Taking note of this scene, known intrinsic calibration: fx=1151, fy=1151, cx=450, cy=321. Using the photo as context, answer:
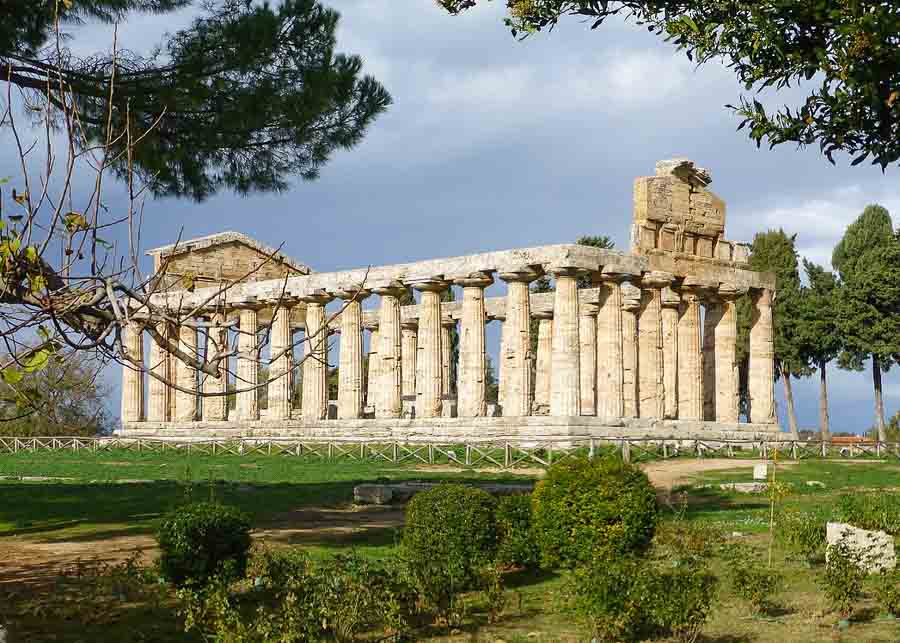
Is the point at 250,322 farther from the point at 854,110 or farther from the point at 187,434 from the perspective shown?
the point at 854,110

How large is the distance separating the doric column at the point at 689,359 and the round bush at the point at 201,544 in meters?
32.6

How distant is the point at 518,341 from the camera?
131 feet

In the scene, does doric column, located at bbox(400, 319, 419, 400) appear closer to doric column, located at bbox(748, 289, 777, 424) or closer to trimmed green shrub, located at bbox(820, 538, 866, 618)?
doric column, located at bbox(748, 289, 777, 424)

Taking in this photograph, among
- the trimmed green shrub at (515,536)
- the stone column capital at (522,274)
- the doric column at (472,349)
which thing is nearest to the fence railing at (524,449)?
the doric column at (472,349)

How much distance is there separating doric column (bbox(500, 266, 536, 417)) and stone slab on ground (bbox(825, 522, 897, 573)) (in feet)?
83.5

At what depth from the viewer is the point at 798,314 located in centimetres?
5906

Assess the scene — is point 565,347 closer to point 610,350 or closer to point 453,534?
point 610,350

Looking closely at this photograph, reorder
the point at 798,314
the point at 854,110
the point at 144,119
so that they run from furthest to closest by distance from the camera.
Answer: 1. the point at 798,314
2. the point at 144,119
3. the point at 854,110

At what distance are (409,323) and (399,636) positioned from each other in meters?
44.4

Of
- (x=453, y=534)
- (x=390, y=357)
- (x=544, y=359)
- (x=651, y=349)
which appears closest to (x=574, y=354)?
(x=651, y=349)

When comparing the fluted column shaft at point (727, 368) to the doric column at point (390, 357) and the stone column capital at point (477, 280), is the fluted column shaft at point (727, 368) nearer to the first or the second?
the stone column capital at point (477, 280)

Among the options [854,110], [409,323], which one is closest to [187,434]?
[409,323]

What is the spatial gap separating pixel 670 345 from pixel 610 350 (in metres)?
4.02

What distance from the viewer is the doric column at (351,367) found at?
45844 mm
